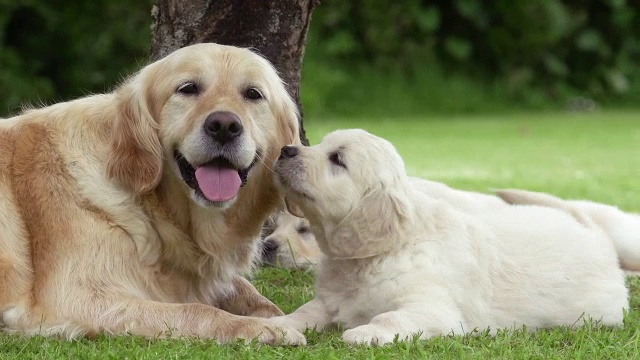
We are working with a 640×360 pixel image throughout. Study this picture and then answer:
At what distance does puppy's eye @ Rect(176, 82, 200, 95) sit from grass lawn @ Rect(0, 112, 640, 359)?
929mm

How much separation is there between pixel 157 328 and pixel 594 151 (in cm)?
1040

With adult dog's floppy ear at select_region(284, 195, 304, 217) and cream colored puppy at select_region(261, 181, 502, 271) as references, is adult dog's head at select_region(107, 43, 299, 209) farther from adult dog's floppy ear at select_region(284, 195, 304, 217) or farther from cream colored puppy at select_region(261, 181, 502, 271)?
cream colored puppy at select_region(261, 181, 502, 271)

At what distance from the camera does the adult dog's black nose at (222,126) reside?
3891mm

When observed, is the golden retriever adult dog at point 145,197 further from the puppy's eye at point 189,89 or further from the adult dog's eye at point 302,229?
the adult dog's eye at point 302,229

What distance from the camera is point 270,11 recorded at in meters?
5.39

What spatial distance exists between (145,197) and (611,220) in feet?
9.83

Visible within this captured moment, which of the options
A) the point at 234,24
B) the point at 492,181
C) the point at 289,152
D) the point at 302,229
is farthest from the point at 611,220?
the point at 492,181

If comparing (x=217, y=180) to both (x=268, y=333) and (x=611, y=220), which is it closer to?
(x=268, y=333)

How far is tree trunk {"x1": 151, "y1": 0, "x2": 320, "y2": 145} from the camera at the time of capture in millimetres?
5352

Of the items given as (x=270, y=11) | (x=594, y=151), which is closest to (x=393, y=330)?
(x=270, y=11)

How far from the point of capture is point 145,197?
13.7ft

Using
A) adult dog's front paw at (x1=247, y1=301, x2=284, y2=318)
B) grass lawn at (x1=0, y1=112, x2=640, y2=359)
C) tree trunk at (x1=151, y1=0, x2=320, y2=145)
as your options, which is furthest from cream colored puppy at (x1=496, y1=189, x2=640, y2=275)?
adult dog's front paw at (x1=247, y1=301, x2=284, y2=318)

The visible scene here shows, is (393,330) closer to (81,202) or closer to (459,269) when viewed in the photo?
(459,269)

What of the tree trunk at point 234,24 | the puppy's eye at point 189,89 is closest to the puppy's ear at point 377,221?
the puppy's eye at point 189,89
